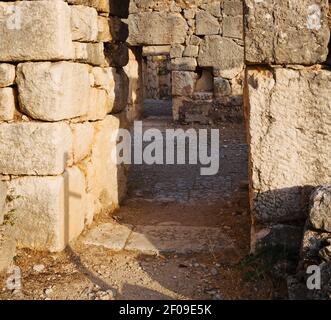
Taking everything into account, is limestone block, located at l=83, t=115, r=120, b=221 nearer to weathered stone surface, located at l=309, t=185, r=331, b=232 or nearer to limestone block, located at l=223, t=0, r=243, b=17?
weathered stone surface, located at l=309, t=185, r=331, b=232

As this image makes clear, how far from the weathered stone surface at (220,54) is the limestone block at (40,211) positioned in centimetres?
840

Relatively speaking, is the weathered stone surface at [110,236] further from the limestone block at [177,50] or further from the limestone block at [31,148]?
the limestone block at [177,50]

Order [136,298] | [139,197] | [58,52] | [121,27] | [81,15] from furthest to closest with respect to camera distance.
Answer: [139,197], [121,27], [81,15], [58,52], [136,298]

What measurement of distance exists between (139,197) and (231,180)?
1.47 m

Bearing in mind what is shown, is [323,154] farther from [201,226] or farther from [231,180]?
[231,180]

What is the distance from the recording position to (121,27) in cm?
525

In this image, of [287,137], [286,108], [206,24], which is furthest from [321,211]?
[206,24]

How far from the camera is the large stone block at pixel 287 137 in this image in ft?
11.2

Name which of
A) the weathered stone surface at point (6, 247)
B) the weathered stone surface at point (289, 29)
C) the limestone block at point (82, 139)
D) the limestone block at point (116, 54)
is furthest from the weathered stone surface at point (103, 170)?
the weathered stone surface at point (289, 29)

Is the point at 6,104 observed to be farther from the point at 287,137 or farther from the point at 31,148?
the point at 287,137

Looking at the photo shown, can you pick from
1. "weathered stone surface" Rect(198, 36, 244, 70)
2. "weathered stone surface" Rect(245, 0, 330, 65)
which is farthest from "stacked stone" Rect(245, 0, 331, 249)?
"weathered stone surface" Rect(198, 36, 244, 70)

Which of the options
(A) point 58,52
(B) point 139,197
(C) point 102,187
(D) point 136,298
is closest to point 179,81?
(B) point 139,197

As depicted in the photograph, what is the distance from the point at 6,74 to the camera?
149 inches

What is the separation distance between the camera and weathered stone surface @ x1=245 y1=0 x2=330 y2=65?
11.0ft
